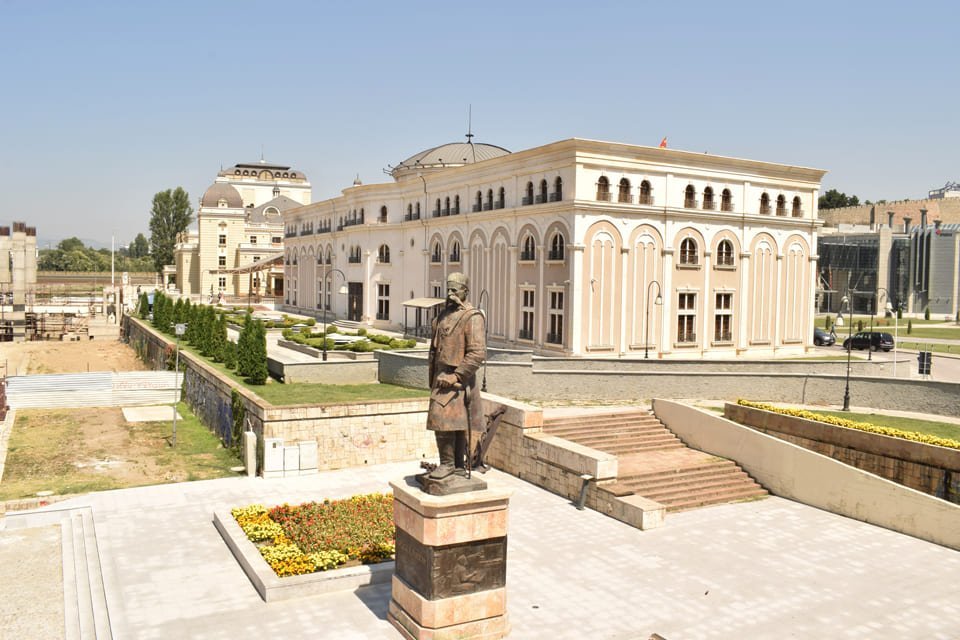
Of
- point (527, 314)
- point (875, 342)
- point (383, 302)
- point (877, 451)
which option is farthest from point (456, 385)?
point (383, 302)

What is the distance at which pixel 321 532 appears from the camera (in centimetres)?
1581

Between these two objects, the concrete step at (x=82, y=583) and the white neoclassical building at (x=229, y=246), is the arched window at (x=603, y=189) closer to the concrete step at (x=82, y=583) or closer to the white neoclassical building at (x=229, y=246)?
the concrete step at (x=82, y=583)

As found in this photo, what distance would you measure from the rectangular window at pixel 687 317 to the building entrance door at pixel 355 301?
26.2 meters

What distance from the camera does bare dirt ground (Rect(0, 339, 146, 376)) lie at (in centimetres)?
4831

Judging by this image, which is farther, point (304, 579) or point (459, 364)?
point (304, 579)

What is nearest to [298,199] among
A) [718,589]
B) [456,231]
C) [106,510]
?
[456,231]

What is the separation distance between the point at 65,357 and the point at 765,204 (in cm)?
4472

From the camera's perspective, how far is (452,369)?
11.8 metres

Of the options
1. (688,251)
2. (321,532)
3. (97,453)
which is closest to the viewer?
(321,532)

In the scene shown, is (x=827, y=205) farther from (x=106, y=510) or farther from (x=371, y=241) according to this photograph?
(x=106, y=510)

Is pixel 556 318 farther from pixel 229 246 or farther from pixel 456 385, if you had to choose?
pixel 229 246

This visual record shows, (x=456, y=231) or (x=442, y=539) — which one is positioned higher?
(x=456, y=231)

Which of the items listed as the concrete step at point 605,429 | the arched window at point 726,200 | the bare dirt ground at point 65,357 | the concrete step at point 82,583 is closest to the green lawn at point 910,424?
the concrete step at point 605,429

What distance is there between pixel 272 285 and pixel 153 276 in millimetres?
51948
